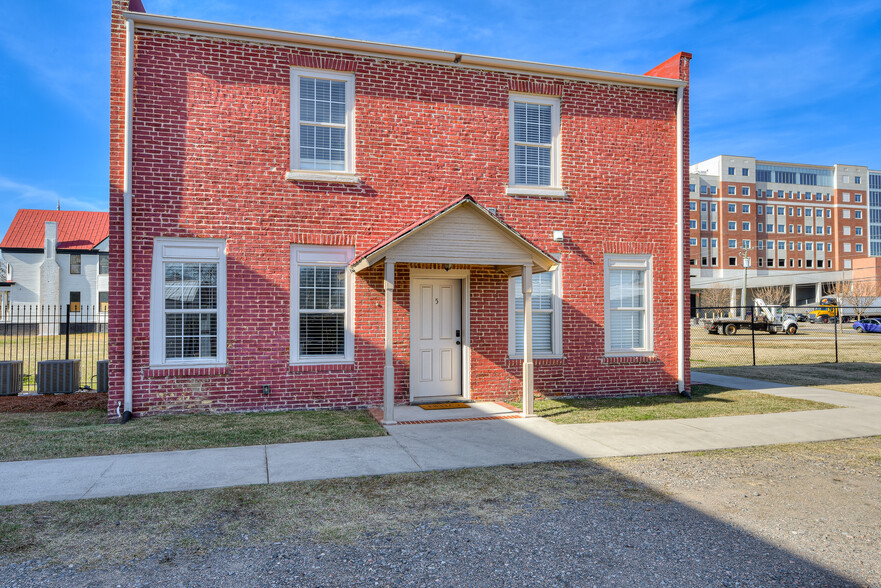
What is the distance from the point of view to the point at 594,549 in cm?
414

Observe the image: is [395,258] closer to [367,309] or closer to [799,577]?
[367,309]

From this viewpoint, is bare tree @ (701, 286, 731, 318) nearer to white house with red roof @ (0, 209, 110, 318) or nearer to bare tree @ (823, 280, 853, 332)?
bare tree @ (823, 280, 853, 332)

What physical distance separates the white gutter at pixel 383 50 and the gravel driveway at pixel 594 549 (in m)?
7.87

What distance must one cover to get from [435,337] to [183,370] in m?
4.33

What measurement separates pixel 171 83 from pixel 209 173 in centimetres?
157

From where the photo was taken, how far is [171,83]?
9.05 metres

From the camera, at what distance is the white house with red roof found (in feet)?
135

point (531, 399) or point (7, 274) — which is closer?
point (531, 399)

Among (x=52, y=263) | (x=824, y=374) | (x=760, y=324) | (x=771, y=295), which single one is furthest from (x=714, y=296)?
(x=52, y=263)

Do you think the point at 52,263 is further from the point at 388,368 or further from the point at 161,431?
the point at 388,368

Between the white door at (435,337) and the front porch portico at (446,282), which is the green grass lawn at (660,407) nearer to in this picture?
the front porch portico at (446,282)

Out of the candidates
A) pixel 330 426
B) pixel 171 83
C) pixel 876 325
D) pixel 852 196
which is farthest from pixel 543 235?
pixel 852 196

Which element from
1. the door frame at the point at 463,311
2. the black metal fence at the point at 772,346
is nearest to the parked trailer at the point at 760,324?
the black metal fence at the point at 772,346

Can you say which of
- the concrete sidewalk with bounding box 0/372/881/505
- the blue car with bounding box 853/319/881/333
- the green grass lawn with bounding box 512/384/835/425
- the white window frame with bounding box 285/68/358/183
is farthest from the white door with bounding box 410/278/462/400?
the blue car with bounding box 853/319/881/333
